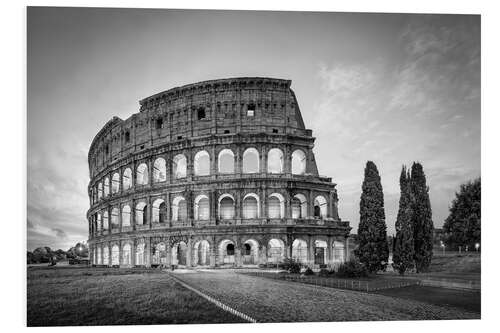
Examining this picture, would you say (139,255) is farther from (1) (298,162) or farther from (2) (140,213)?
(1) (298,162)

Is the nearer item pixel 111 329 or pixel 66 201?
pixel 111 329

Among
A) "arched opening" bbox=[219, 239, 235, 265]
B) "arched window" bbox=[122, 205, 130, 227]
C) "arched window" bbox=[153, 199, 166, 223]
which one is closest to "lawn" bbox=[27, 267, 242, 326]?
"arched opening" bbox=[219, 239, 235, 265]

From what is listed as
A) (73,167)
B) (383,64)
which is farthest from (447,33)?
(73,167)

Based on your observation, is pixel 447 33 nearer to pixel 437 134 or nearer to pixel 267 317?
pixel 437 134

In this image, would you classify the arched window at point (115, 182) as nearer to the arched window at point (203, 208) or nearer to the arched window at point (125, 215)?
the arched window at point (125, 215)

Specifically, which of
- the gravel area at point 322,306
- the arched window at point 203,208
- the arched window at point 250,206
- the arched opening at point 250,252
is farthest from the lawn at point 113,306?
the arched window at point 250,206

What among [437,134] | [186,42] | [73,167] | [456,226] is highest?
[186,42]

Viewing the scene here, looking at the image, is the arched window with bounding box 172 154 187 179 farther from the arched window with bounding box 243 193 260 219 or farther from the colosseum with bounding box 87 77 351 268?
the arched window with bounding box 243 193 260 219
